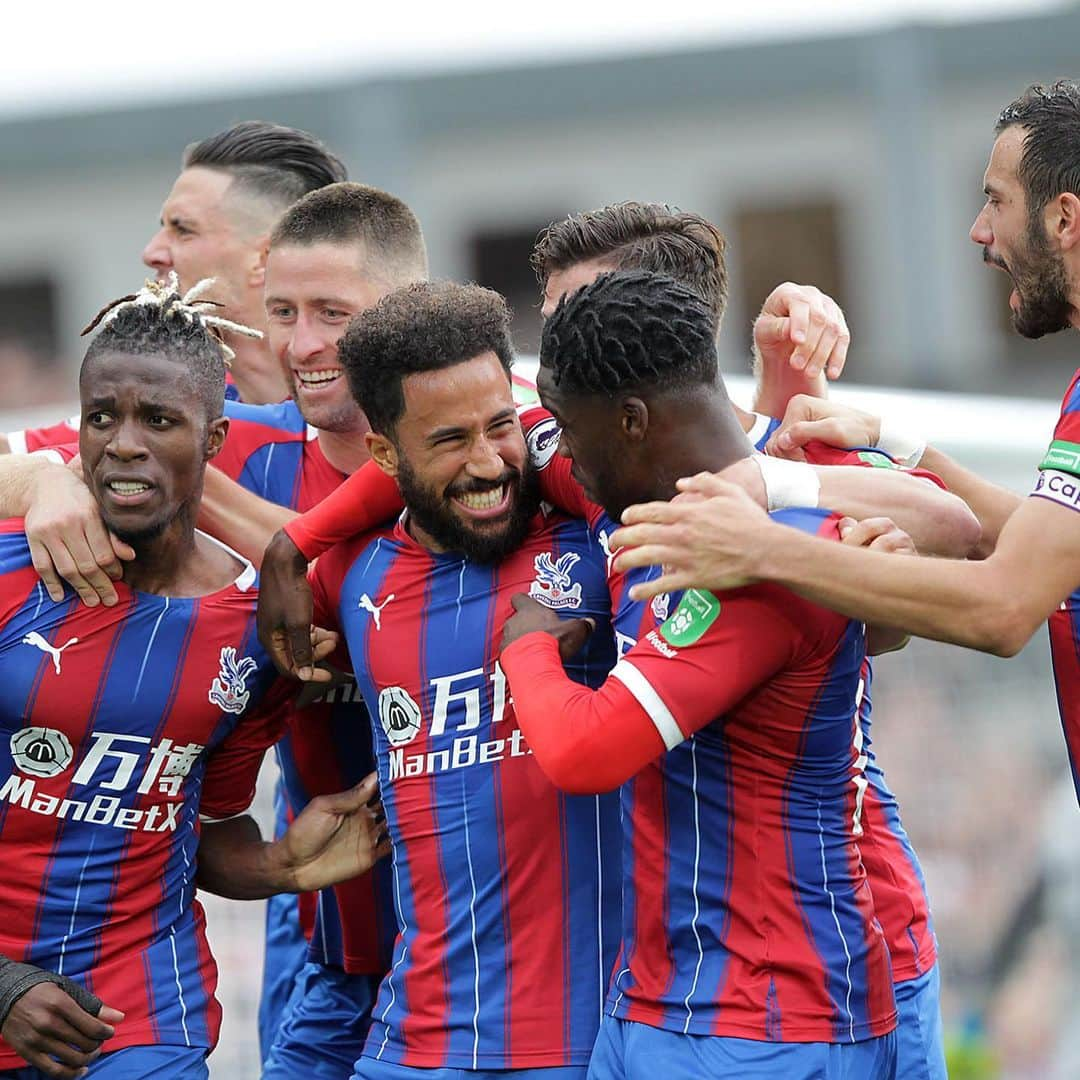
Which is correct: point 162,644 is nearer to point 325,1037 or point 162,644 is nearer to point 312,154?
point 325,1037

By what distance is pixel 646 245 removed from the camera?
419 cm

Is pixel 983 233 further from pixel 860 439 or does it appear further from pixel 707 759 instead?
pixel 707 759

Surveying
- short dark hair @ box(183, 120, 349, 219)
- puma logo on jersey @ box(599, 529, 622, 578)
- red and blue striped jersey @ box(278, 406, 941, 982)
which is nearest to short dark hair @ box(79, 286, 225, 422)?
red and blue striped jersey @ box(278, 406, 941, 982)

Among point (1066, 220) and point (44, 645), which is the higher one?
point (1066, 220)

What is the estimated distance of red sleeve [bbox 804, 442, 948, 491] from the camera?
149 inches

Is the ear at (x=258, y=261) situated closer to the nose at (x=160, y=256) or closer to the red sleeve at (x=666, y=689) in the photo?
the nose at (x=160, y=256)

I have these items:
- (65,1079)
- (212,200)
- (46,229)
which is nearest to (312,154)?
(212,200)

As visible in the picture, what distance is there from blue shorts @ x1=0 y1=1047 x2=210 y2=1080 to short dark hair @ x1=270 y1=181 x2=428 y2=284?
76.4 inches

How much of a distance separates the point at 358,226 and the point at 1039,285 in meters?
1.73

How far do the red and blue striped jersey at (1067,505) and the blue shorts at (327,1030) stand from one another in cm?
185

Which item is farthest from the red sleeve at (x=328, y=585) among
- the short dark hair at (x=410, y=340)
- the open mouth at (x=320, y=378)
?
the open mouth at (x=320, y=378)

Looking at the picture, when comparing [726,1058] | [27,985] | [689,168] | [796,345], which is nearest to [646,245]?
[796,345]

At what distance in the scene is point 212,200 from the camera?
5.84 m

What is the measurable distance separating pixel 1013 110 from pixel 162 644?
2.14 m
